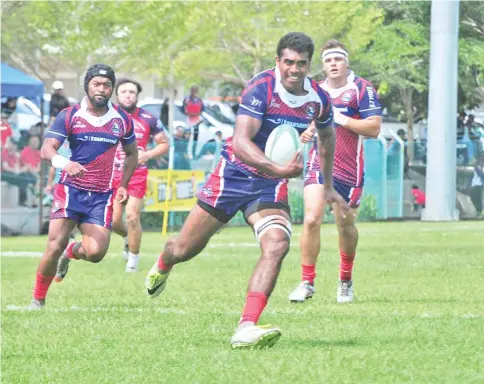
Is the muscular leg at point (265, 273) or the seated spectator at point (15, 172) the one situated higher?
the seated spectator at point (15, 172)

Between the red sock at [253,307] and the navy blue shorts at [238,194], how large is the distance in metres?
0.63

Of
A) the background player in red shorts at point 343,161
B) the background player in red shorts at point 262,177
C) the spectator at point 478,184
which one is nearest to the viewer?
the background player in red shorts at point 262,177

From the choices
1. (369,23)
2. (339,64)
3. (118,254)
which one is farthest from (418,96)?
(339,64)

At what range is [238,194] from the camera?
9.23 m

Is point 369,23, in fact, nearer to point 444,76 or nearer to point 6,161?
point 444,76

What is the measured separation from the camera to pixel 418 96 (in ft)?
145

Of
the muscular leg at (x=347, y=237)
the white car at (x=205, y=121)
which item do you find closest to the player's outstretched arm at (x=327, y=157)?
the muscular leg at (x=347, y=237)

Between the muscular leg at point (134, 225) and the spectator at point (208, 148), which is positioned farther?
the spectator at point (208, 148)

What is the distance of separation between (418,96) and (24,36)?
13.0 meters

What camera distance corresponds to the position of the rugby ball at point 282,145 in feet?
28.5

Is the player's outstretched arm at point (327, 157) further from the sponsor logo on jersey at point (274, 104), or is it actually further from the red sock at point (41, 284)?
the red sock at point (41, 284)

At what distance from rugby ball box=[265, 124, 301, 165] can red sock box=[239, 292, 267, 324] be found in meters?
0.86

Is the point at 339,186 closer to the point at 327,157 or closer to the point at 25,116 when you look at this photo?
the point at 327,157

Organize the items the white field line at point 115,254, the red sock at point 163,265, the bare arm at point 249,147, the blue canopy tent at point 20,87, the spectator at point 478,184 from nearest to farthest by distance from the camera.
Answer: the bare arm at point 249,147, the red sock at point 163,265, the white field line at point 115,254, the blue canopy tent at point 20,87, the spectator at point 478,184
